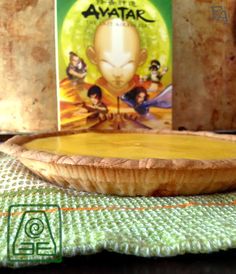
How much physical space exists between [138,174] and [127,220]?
11 cm

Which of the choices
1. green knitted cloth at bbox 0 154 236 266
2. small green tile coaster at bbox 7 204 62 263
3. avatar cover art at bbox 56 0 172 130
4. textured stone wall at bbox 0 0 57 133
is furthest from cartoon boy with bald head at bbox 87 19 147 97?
small green tile coaster at bbox 7 204 62 263

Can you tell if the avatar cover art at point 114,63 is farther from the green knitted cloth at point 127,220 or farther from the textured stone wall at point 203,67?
the green knitted cloth at point 127,220

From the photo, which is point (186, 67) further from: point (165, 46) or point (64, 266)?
point (64, 266)

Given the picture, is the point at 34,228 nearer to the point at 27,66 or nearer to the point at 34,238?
the point at 34,238

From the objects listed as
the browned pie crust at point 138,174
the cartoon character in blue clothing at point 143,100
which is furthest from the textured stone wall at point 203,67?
the browned pie crust at point 138,174

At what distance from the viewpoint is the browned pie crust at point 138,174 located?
2.04 ft

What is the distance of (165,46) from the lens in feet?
5.16

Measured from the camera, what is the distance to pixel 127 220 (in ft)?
1.77

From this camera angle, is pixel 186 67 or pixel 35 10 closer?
pixel 35 10

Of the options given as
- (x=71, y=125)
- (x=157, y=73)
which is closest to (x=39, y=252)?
(x=71, y=125)

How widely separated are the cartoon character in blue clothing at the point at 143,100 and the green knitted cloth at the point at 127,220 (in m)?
0.80

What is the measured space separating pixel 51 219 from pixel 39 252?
10 cm

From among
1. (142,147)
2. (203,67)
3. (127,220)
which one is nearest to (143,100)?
(203,67)

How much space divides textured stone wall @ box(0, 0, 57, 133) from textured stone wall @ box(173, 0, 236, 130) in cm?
50
